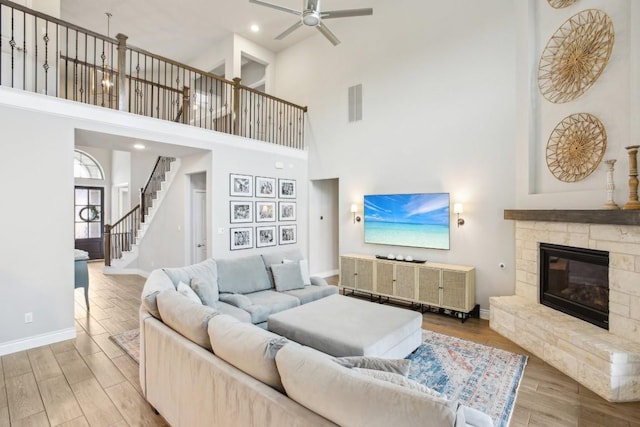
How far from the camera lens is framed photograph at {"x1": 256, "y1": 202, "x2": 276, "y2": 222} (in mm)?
6234

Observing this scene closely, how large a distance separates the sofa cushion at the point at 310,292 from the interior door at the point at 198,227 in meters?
2.89

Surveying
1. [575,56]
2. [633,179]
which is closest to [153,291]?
[633,179]

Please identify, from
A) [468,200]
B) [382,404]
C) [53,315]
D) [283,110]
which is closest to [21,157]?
[53,315]

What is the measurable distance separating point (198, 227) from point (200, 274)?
288cm

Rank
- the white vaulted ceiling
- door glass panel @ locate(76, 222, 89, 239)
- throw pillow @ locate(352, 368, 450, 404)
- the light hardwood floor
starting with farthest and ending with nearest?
door glass panel @ locate(76, 222, 89, 239) < the white vaulted ceiling < the light hardwood floor < throw pillow @ locate(352, 368, 450, 404)

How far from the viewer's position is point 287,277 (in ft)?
14.8

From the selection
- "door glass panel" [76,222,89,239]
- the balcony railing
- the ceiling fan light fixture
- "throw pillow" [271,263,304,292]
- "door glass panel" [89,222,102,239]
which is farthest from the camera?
"door glass panel" [89,222,102,239]

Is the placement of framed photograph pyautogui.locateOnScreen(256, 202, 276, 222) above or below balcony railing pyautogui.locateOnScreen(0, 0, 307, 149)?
below

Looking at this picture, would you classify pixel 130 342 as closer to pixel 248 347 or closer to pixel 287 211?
pixel 248 347

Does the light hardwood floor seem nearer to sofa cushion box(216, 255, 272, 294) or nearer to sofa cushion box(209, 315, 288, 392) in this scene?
sofa cushion box(209, 315, 288, 392)

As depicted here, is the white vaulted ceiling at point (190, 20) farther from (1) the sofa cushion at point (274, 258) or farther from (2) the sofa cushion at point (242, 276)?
Answer: (2) the sofa cushion at point (242, 276)

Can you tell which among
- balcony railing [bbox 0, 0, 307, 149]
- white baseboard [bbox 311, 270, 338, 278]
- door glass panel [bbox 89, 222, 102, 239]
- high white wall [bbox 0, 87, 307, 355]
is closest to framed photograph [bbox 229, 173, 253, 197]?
balcony railing [bbox 0, 0, 307, 149]

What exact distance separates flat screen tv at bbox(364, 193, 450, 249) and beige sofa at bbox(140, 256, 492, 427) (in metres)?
3.93

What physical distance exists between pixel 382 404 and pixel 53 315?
4.32m
